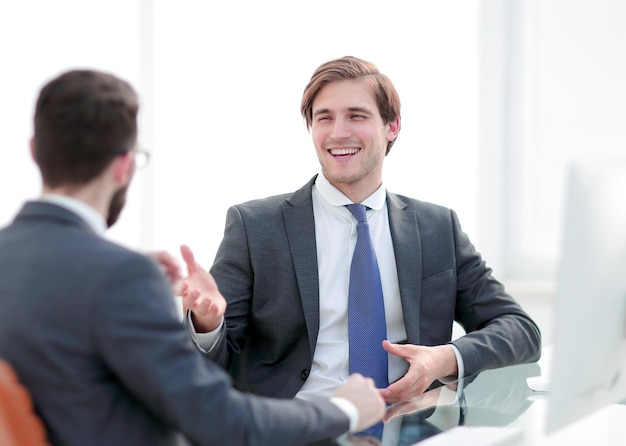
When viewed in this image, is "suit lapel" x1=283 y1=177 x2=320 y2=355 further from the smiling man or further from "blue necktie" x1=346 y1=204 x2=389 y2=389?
"blue necktie" x1=346 y1=204 x2=389 y2=389

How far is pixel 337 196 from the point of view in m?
2.74

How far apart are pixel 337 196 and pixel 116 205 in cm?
138

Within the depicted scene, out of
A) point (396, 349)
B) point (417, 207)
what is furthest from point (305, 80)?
point (396, 349)

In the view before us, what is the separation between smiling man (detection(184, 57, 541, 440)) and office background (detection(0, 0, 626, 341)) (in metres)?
1.83

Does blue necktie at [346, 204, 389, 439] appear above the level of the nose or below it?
below

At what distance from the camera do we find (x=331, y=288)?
2.62 meters

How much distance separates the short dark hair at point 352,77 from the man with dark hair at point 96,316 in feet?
4.87

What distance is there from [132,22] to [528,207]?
8.35ft

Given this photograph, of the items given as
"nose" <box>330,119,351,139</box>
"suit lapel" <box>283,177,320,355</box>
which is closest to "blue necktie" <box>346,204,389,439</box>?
"suit lapel" <box>283,177,320,355</box>

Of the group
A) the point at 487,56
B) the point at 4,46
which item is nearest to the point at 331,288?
the point at 487,56

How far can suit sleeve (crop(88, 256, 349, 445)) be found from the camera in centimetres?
124

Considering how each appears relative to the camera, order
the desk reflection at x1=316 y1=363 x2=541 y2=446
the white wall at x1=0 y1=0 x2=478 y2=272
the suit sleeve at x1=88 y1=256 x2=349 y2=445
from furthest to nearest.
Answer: the white wall at x1=0 y1=0 x2=478 y2=272, the desk reflection at x1=316 y1=363 x2=541 y2=446, the suit sleeve at x1=88 y1=256 x2=349 y2=445

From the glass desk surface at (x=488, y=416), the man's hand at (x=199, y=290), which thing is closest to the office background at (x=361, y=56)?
the glass desk surface at (x=488, y=416)

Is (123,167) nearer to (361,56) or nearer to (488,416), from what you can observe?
(488,416)
